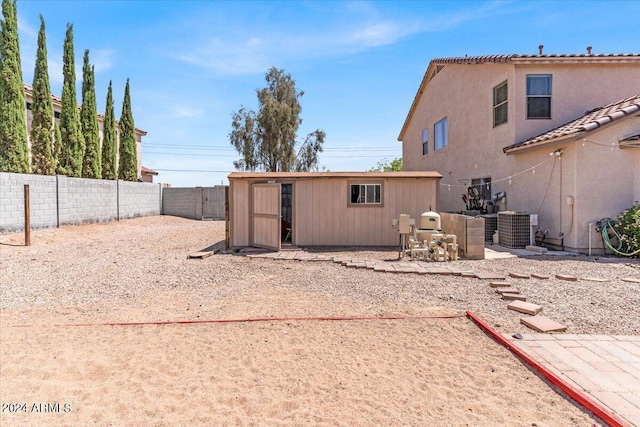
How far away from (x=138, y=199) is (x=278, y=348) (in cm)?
1937

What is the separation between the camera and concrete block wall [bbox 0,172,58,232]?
37.6ft

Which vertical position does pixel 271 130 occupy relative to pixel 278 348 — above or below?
above

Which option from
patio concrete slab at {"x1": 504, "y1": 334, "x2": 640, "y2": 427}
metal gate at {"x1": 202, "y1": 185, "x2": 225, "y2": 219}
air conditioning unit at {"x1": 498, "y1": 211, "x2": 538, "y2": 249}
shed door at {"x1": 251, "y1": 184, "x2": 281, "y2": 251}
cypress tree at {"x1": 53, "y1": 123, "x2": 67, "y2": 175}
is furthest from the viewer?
metal gate at {"x1": 202, "y1": 185, "x2": 225, "y2": 219}

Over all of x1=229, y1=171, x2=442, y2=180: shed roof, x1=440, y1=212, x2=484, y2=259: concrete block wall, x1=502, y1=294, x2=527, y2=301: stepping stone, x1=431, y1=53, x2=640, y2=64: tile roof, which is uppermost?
x1=431, y1=53, x2=640, y2=64: tile roof

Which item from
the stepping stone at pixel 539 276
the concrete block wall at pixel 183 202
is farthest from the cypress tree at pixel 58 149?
the stepping stone at pixel 539 276

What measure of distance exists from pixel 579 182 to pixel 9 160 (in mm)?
19433

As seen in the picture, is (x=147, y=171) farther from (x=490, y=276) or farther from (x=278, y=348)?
(x=278, y=348)

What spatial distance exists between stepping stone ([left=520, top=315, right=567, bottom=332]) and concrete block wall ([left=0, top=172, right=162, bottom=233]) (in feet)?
49.3

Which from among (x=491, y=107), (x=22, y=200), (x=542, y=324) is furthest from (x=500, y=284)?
(x=22, y=200)

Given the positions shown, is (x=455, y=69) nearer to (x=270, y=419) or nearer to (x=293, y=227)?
(x=293, y=227)

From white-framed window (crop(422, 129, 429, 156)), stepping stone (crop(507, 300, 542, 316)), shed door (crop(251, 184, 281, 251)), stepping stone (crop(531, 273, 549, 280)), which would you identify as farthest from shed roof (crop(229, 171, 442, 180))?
white-framed window (crop(422, 129, 429, 156))

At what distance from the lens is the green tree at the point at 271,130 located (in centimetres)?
2566

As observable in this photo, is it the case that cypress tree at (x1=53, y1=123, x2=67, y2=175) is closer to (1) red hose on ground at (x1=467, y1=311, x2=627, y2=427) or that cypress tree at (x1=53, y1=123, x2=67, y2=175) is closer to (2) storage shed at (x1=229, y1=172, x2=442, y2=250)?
(2) storage shed at (x1=229, y1=172, x2=442, y2=250)

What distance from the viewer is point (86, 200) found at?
15.6 metres
